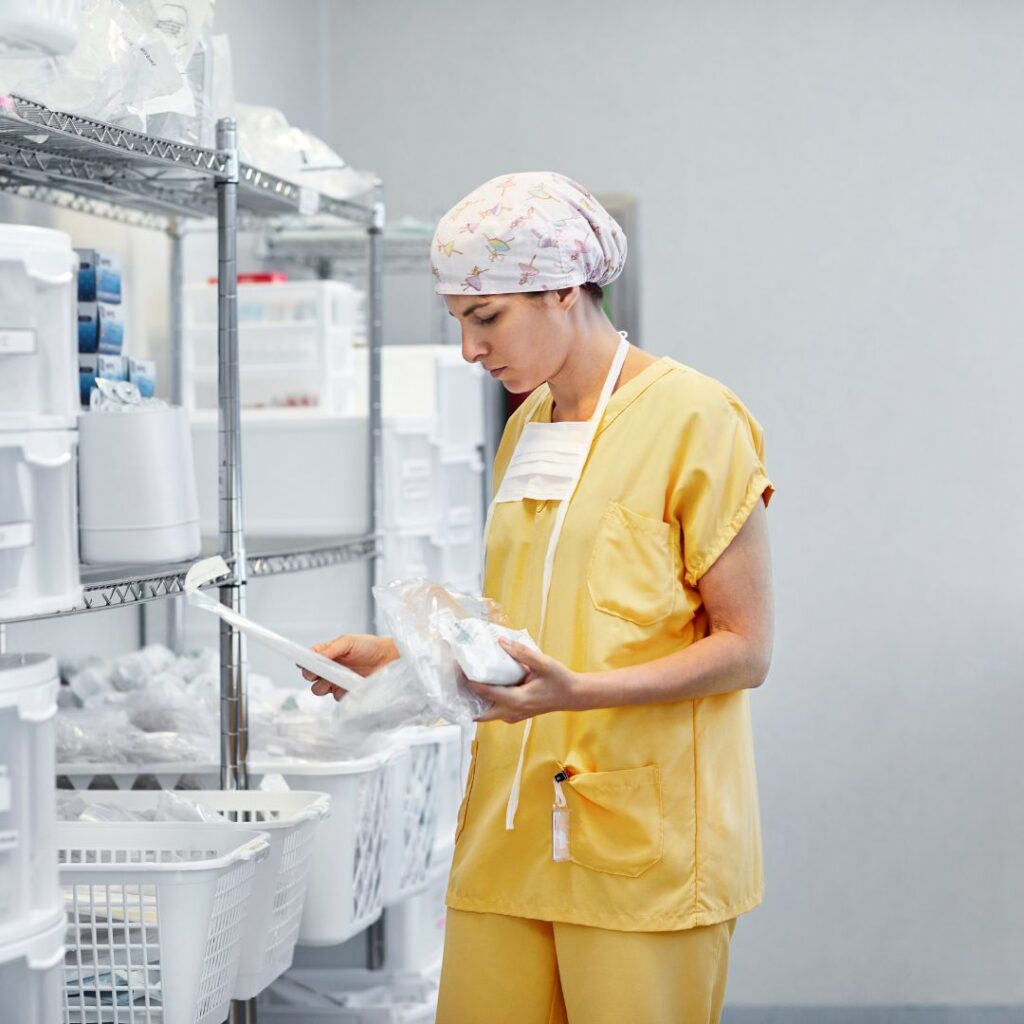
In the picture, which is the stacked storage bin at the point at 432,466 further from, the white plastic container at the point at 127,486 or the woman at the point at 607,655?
the woman at the point at 607,655

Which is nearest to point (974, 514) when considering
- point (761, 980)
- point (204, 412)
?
point (761, 980)

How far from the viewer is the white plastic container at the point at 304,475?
2.86 m

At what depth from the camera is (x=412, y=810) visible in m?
2.48

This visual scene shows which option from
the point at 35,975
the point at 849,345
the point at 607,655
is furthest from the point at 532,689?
the point at 849,345

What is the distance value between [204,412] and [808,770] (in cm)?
185

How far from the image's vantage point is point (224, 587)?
87.4 inches

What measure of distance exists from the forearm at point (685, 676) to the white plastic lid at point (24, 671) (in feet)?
1.80

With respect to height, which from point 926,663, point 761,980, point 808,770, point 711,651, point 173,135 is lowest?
point 761,980

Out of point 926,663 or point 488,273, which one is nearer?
point 488,273

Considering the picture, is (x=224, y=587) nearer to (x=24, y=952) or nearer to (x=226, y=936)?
(x=226, y=936)

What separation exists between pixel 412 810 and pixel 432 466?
2.76 ft

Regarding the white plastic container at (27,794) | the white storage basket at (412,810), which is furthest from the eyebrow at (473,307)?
the white storage basket at (412,810)

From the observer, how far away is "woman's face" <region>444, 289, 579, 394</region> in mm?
1632

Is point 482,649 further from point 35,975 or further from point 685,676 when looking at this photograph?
point 35,975
